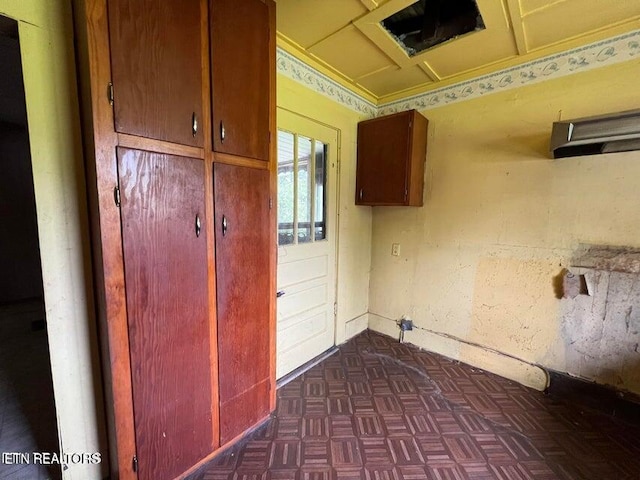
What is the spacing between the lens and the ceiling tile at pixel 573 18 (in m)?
1.40

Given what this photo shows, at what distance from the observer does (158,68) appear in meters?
1.04

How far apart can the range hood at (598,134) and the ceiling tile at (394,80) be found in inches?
42.6

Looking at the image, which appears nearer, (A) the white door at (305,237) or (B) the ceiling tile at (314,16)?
(B) the ceiling tile at (314,16)

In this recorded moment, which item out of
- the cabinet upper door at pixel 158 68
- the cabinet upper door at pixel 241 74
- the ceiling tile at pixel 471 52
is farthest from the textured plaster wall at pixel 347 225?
the cabinet upper door at pixel 158 68

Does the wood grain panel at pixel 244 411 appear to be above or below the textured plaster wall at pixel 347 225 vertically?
below

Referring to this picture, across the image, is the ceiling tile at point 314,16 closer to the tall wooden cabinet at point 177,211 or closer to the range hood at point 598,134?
the tall wooden cabinet at point 177,211

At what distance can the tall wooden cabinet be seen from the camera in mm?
979

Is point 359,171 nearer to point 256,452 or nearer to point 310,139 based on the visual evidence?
point 310,139

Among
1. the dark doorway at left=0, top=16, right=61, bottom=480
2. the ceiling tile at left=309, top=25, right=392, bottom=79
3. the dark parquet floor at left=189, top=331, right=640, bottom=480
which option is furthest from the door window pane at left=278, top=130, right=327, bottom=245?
the dark doorway at left=0, top=16, right=61, bottom=480

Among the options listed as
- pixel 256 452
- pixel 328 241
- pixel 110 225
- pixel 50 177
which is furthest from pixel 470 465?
pixel 50 177

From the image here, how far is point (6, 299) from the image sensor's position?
3.69 m

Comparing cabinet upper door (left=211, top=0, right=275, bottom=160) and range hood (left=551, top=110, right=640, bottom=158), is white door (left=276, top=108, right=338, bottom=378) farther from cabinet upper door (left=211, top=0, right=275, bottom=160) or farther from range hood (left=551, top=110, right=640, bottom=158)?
range hood (left=551, top=110, right=640, bottom=158)

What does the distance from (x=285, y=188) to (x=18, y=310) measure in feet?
13.6

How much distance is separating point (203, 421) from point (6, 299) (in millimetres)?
4475
